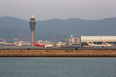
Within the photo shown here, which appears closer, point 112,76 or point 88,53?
point 112,76

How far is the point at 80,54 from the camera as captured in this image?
10706cm

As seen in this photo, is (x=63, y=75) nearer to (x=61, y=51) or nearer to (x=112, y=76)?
(x=112, y=76)

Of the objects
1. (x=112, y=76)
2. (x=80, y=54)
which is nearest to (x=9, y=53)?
(x=80, y=54)

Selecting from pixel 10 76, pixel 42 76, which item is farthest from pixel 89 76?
pixel 10 76

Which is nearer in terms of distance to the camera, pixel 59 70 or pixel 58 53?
pixel 59 70

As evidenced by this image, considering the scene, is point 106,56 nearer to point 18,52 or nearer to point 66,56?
point 66,56

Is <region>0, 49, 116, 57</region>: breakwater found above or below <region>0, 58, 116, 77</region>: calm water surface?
above

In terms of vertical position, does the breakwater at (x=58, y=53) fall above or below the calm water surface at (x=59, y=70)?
above

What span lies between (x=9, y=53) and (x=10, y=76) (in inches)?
1849

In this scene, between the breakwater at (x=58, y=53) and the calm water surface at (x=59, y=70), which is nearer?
the calm water surface at (x=59, y=70)

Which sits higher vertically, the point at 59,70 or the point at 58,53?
the point at 58,53

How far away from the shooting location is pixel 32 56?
10788 cm

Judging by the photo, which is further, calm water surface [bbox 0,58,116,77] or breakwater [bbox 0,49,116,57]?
breakwater [bbox 0,49,116,57]

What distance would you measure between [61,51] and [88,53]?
9962mm
